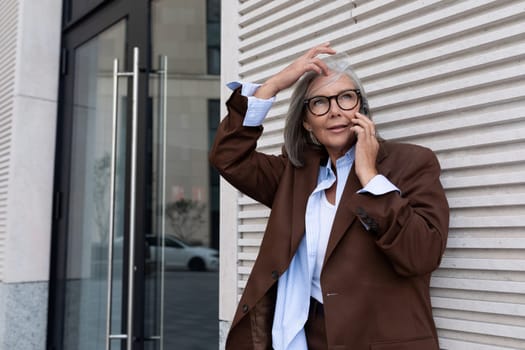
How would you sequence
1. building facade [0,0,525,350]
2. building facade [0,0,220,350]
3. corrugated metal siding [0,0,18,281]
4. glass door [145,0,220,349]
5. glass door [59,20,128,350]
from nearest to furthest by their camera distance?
building facade [0,0,525,350], building facade [0,0,220,350], glass door [145,0,220,349], glass door [59,20,128,350], corrugated metal siding [0,0,18,281]

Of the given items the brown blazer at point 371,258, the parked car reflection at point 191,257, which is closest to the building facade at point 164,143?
the brown blazer at point 371,258

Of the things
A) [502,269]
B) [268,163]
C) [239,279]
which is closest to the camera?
[502,269]

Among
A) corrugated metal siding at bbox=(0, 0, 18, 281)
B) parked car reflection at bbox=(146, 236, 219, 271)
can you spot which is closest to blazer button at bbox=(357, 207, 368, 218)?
corrugated metal siding at bbox=(0, 0, 18, 281)

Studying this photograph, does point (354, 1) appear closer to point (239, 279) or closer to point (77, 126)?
point (239, 279)

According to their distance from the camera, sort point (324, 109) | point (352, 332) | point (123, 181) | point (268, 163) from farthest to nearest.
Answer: point (123, 181) → point (268, 163) → point (324, 109) → point (352, 332)

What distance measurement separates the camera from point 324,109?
5.35ft

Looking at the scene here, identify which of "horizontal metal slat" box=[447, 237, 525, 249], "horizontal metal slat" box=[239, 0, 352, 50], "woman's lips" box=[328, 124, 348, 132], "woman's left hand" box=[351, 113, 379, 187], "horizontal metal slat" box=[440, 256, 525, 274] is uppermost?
"horizontal metal slat" box=[239, 0, 352, 50]

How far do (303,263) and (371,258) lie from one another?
0.89 feet

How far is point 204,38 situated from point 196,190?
432 centimetres

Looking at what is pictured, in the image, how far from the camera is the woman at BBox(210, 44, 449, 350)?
54.1 inches

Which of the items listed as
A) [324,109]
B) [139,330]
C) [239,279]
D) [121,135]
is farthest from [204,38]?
[324,109]

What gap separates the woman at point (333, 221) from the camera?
1.37 metres

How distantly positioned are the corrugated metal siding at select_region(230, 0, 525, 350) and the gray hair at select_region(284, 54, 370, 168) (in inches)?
7.1

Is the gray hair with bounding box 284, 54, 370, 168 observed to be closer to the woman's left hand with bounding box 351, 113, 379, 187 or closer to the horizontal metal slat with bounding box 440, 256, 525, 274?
the woman's left hand with bounding box 351, 113, 379, 187
